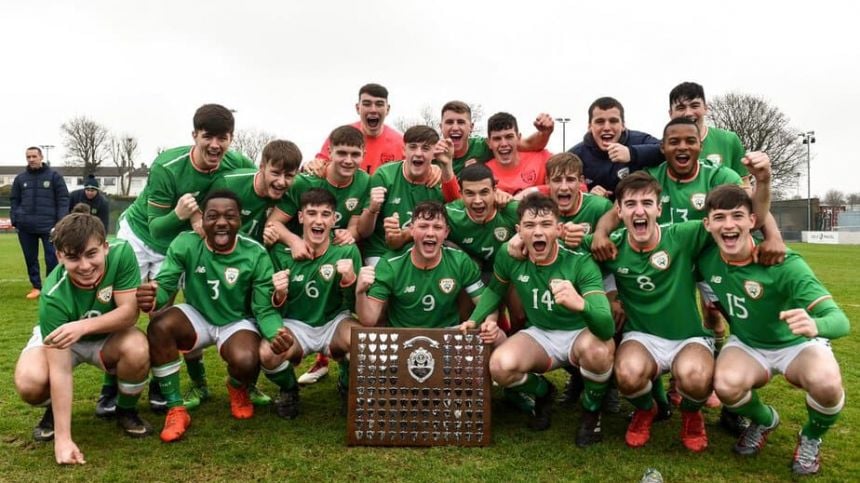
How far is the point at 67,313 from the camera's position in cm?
379

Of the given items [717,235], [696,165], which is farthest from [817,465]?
[696,165]

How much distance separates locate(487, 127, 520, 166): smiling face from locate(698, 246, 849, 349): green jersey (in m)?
1.91

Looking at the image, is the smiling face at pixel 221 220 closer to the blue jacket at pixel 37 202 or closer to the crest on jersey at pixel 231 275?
the crest on jersey at pixel 231 275

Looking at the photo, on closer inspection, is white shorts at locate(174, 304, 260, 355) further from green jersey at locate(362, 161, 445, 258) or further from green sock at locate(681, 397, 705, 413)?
green sock at locate(681, 397, 705, 413)

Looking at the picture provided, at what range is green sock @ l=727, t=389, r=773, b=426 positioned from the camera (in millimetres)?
3738

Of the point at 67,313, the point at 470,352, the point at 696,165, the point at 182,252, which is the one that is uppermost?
the point at 696,165

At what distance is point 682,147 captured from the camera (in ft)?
14.3

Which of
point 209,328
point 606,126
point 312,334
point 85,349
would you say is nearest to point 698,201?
point 606,126

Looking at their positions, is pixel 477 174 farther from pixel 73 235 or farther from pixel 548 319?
pixel 73 235

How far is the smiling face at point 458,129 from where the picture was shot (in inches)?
218

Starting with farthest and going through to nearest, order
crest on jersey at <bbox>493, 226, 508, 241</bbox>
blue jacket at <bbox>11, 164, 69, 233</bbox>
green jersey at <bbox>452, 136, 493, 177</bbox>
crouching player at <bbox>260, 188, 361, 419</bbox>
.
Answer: blue jacket at <bbox>11, 164, 69, 233</bbox>, green jersey at <bbox>452, 136, 493, 177</bbox>, crest on jersey at <bbox>493, 226, 508, 241</bbox>, crouching player at <bbox>260, 188, 361, 419</bbox>

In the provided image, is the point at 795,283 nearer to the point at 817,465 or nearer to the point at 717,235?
the point at 717,235

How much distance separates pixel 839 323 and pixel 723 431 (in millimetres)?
1305

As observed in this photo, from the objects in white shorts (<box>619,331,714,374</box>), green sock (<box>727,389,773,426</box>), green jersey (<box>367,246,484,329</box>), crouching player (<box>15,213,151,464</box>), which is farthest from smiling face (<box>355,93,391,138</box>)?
green sock (<box>727,389,773,426</box>)
